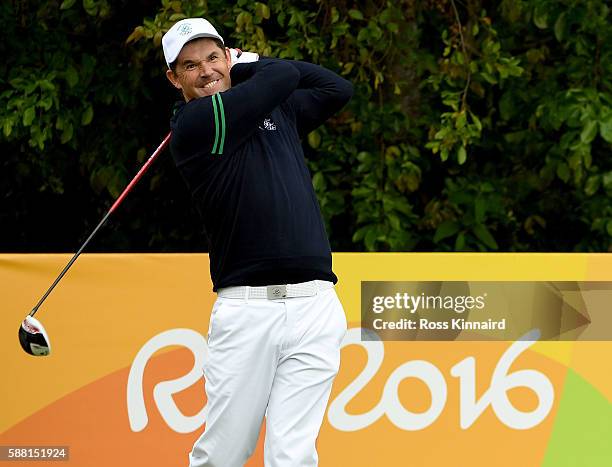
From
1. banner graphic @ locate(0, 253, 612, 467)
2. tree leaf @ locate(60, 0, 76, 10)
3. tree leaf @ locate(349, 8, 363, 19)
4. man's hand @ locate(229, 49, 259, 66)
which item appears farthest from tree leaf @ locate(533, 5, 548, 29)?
man's hand @ locate(229, 49, 259, 66)

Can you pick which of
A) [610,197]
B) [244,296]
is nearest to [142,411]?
[244,296]

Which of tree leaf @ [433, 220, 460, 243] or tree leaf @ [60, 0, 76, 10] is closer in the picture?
tree leaf @ [60, 0, 76, 10]

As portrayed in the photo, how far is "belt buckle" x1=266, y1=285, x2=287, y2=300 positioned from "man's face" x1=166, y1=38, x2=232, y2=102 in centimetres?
61

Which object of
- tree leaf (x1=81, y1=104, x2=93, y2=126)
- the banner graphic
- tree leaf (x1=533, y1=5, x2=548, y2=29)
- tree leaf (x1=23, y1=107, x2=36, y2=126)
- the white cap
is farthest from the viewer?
tree leaf (x1=81, y1=104, x2=93, y2=126)

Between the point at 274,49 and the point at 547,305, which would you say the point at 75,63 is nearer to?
the point at 274,49

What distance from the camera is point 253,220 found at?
3.37 metres

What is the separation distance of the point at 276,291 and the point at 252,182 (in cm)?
33

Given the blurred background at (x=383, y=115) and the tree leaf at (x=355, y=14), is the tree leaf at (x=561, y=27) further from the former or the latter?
the tree leaf at (x=355, y=14)

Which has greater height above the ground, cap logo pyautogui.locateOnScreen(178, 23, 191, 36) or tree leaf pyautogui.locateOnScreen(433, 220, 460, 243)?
cap logo pyautogui.locateOnScreen(178, 23, 191, 36)

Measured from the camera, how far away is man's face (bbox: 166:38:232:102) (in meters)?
3.48

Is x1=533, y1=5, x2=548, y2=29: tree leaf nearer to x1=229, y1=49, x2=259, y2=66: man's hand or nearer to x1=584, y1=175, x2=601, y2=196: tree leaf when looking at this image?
x1=584, y1=175, x2=601, y2=196: tree leaf

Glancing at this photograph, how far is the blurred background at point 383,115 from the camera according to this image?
604cm

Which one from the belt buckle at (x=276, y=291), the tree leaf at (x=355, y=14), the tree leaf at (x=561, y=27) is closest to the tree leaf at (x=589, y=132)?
the tree leaf at (x=561, y=27)

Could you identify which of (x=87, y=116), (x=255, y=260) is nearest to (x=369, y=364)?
(x=255, y=260)
